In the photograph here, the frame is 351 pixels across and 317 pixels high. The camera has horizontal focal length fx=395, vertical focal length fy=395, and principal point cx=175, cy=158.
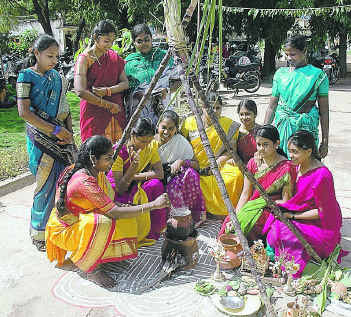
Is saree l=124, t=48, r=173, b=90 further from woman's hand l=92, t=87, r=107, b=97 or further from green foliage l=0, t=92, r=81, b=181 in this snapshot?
green foliage l=0, t=92, r=81, b=181

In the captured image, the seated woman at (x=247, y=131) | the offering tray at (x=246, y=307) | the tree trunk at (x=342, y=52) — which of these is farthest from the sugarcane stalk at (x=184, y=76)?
the tree trunk at (x=342, y=52)

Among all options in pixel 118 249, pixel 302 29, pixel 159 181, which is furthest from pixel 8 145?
pixel 302 29

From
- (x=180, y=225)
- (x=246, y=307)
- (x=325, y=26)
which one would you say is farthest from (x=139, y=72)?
(x=325, y=26)

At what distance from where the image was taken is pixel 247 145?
4.06 m

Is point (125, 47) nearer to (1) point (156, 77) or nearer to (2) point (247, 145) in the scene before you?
(2) point (247, 145)

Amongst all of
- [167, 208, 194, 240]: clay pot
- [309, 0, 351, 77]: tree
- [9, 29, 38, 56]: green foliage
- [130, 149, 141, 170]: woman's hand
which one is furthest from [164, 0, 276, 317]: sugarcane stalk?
[9, 29, 38, 56]: green foliage

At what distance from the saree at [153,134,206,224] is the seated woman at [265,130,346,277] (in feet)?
3.60

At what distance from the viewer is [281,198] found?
324 centimetres

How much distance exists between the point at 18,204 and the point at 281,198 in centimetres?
300

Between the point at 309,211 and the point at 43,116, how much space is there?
2266mm

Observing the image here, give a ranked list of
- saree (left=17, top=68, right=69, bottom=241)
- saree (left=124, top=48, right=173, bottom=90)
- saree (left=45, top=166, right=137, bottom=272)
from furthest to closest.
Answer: saree (left=124, top=48, right=173, bottom=90), saree (left=17, top=68, right=69, bottom=241), saree (left=45, top=166, right=137, bottom=272)

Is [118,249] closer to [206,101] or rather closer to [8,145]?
[206,101]

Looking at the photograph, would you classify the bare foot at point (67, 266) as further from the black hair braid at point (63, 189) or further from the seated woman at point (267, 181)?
the seated woman at point (267, 181)

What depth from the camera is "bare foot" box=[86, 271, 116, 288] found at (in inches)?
114
